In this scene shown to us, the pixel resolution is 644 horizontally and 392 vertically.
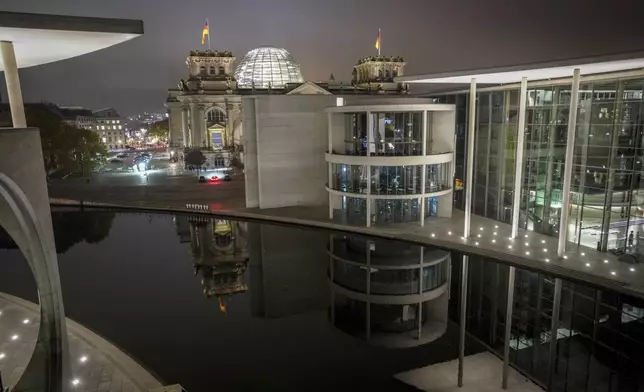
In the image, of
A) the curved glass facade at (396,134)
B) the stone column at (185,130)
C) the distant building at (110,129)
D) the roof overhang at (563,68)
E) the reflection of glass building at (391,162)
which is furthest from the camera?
the distant building at (110,129)

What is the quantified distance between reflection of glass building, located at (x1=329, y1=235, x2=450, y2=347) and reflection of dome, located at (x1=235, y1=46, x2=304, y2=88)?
68.0 m

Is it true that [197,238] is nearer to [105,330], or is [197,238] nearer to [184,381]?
[105,330]

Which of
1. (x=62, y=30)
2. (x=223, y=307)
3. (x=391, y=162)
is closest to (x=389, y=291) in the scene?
(x=223, y=307)

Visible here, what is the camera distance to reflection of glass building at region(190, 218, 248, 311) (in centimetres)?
2047

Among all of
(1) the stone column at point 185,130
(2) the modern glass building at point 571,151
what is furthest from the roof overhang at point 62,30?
(1) the stone column at point 185,130

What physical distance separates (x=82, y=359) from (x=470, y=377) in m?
11.6

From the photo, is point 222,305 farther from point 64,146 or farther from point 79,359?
point 64,146

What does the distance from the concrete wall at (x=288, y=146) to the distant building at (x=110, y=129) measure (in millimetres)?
148915

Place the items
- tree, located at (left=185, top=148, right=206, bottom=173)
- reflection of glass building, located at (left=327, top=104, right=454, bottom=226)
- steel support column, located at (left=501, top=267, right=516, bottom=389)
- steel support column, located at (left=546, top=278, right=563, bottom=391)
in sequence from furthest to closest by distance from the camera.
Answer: tree, located at (left=185, top=148, right=206, bottom=173), reflection of glass building, located at (left=327, top=104, right=454, bottom=226), steel support column, located at (left=546, top=278, right=563, bottom=391), steel support column, located at (left=501, top=267, right=516, bottom=389)

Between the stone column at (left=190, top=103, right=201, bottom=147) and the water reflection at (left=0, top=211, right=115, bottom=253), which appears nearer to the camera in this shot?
the water reflection at (left=0, top=211, right=115, bottom=253)

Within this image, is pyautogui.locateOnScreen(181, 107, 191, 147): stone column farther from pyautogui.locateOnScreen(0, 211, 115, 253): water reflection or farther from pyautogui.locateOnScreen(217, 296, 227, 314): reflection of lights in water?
pyautogui.locateOnScreen(217, 296, 227, 314): reflection of lights in water

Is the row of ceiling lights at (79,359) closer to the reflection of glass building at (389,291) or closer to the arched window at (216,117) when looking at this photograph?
the reflection of glass building at (389,291)

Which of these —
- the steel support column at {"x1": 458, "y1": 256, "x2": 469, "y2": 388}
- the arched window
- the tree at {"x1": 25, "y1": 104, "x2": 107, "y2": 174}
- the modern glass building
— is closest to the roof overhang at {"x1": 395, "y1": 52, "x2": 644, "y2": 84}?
the modern glass building

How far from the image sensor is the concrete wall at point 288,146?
34.1 metres
